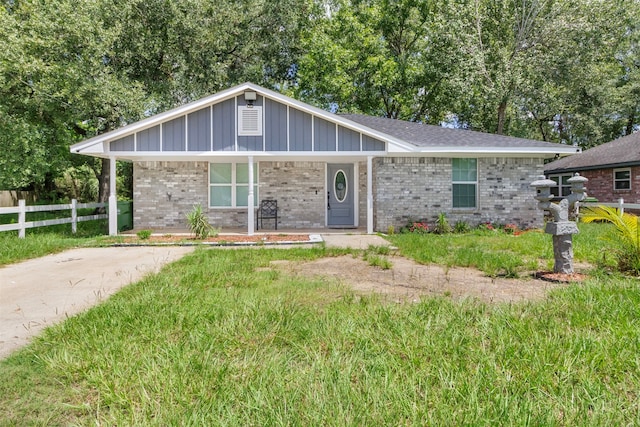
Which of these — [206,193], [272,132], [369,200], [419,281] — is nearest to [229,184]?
[206,193]

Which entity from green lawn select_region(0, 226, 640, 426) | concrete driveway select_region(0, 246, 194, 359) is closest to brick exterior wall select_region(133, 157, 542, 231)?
concrete driveway select_region(0, 246, 194, 359)

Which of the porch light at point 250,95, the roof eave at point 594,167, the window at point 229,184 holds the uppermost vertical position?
the porch light at point 250,95

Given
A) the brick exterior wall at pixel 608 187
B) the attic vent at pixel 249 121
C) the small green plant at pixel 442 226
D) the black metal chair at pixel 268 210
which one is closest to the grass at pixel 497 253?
the small green plant at pixel 442 226

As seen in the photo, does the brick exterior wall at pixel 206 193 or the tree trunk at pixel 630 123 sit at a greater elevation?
the tree trunk at pixel 630 123

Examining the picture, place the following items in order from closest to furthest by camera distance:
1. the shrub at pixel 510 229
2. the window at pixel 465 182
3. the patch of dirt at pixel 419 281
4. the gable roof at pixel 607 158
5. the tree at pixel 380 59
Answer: the patch of dirt at pixel 419 281 < the shrub at pixel 510 229 < the window at pixel 465 182 < the gable roof at pixel 607 158 < the tree at pixel 380 59

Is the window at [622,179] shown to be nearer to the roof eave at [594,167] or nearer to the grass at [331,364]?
the roof eave at [594,167]

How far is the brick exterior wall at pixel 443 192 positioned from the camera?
12.6 m

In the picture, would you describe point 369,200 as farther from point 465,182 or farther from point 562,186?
point 562,186

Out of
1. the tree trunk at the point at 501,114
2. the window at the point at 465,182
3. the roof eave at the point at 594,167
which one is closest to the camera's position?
the window at the point at 465,182

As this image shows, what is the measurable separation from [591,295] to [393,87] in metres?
21.5

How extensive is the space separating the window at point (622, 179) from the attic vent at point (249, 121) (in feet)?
54.4

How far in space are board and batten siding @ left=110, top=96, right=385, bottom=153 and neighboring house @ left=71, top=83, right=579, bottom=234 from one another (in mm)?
30

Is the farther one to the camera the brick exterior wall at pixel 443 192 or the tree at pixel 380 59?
the tree at pixel 380 59

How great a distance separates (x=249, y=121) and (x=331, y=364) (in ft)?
32.8
